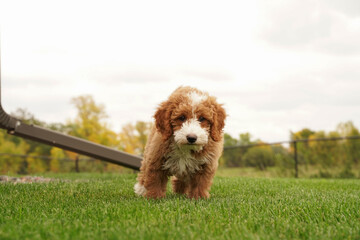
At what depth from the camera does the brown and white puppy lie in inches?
155

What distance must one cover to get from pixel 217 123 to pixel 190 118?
444 millimetres

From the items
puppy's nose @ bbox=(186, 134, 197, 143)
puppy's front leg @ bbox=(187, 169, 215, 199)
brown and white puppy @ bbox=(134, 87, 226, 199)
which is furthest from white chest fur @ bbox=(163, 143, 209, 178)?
puppy's nose @ bbox=(186, 134, 197, 143)

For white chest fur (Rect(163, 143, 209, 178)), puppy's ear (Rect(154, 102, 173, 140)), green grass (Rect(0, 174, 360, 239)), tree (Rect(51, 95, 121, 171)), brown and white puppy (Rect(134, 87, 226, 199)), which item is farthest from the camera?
tree (Rect(51, 95, 121, 171))

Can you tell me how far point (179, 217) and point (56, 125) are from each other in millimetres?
34037

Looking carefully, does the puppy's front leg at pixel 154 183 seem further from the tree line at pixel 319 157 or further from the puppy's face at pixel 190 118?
the tree line at pixel 319 157

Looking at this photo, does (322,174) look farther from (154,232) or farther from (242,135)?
(242,135)

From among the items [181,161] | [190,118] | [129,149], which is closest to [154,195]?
[181,161]

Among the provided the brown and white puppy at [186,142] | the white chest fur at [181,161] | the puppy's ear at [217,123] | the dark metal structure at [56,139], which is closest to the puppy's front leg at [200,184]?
the brown and white puppy at [186,142]

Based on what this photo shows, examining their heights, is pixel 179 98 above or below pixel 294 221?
above

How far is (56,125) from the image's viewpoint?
34.5 meters

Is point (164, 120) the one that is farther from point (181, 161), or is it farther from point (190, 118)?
point (181, 161)

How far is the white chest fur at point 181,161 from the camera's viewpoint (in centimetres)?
427

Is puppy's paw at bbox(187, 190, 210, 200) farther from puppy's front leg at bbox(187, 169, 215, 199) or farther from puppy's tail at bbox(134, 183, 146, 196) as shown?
puppy's tail at bbox(134, 183, 146, 196)

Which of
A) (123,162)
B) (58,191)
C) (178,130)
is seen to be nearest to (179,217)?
(178,130)
